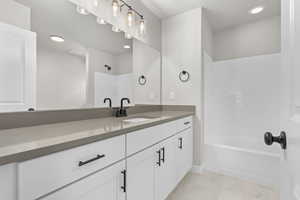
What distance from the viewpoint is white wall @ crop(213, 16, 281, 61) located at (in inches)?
94.8

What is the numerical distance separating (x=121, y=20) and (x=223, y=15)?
1.71 meters

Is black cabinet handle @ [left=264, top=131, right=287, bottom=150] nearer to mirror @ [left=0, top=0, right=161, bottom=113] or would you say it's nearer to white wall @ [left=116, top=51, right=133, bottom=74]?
mirror @ [left=0, top=0, right=161, bottom=113]

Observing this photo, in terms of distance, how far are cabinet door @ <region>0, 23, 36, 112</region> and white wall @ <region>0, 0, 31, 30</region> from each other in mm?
35

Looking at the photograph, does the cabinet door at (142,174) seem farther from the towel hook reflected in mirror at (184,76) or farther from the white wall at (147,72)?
the towel hook reflected in mirror at (184,76)

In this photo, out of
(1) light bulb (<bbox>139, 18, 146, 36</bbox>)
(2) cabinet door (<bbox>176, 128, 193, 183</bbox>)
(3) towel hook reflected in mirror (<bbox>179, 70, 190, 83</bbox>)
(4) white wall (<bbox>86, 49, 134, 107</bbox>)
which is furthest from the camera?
(3) towel hook reflected in mirror (<bbox>179, 70, 190, 83</bbox>)

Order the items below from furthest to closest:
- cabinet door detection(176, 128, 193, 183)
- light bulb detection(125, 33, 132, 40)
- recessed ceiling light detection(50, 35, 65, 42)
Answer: light bulb detection(125, 33, 132, 40) < cabinet door detection(176, 128, 193, 183) < recessed ceiling light detection(50, 35, 65, 42)

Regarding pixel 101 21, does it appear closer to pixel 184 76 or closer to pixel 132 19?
pixel 132 19

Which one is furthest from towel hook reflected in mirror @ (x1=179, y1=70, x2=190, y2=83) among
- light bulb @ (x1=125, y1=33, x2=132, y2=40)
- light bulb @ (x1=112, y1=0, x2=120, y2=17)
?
light bulb @ (x1=112, y1=0, x2=120, y2=17)

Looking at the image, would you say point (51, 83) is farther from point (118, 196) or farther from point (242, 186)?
point (242, 186)

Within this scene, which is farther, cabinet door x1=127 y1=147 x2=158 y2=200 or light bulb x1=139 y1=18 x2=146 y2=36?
light bulb x1=139 y1=18 x2=146 y2=36

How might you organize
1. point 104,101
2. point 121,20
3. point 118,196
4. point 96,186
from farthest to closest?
point 121,20
point 104,101
point 118,196
point 96,186

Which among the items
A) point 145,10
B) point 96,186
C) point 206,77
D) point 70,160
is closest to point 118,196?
point 96,186

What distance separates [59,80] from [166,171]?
1246 mm

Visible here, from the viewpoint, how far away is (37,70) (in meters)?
1.03
